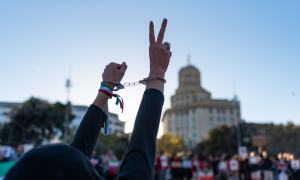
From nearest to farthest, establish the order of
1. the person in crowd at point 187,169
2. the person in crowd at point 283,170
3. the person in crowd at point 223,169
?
the person in crowd at point 283,170 < the person in crowd at point 187,169 < the person in crowd at point 223,169

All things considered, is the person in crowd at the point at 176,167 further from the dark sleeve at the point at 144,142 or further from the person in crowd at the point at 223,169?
the dark sleeve at the point at 144,142

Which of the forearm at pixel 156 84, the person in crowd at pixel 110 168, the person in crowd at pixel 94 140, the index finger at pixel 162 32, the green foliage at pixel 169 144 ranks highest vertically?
the index finger at pixel 162 32

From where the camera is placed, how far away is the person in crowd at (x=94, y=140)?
74cm

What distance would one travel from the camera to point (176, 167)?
17.6 meters

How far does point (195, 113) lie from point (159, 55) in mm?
96109

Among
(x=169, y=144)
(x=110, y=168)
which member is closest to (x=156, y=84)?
(x=110, y=168)

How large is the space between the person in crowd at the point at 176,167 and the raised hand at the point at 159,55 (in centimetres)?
1713

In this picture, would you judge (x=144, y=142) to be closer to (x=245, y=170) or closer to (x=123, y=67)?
(x=123, y=67)

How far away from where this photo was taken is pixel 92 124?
139 centimetres

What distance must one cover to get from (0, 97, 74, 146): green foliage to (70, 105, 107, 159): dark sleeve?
30.2 m

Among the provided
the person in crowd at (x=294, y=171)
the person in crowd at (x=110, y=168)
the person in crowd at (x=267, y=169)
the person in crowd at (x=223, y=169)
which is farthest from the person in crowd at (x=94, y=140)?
the person in crowd at (x=223, y=169)

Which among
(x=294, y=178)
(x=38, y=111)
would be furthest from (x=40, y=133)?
(x=294, y=178)

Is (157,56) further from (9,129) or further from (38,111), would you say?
(9,129)

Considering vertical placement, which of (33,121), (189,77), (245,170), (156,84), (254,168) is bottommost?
(245,170)
